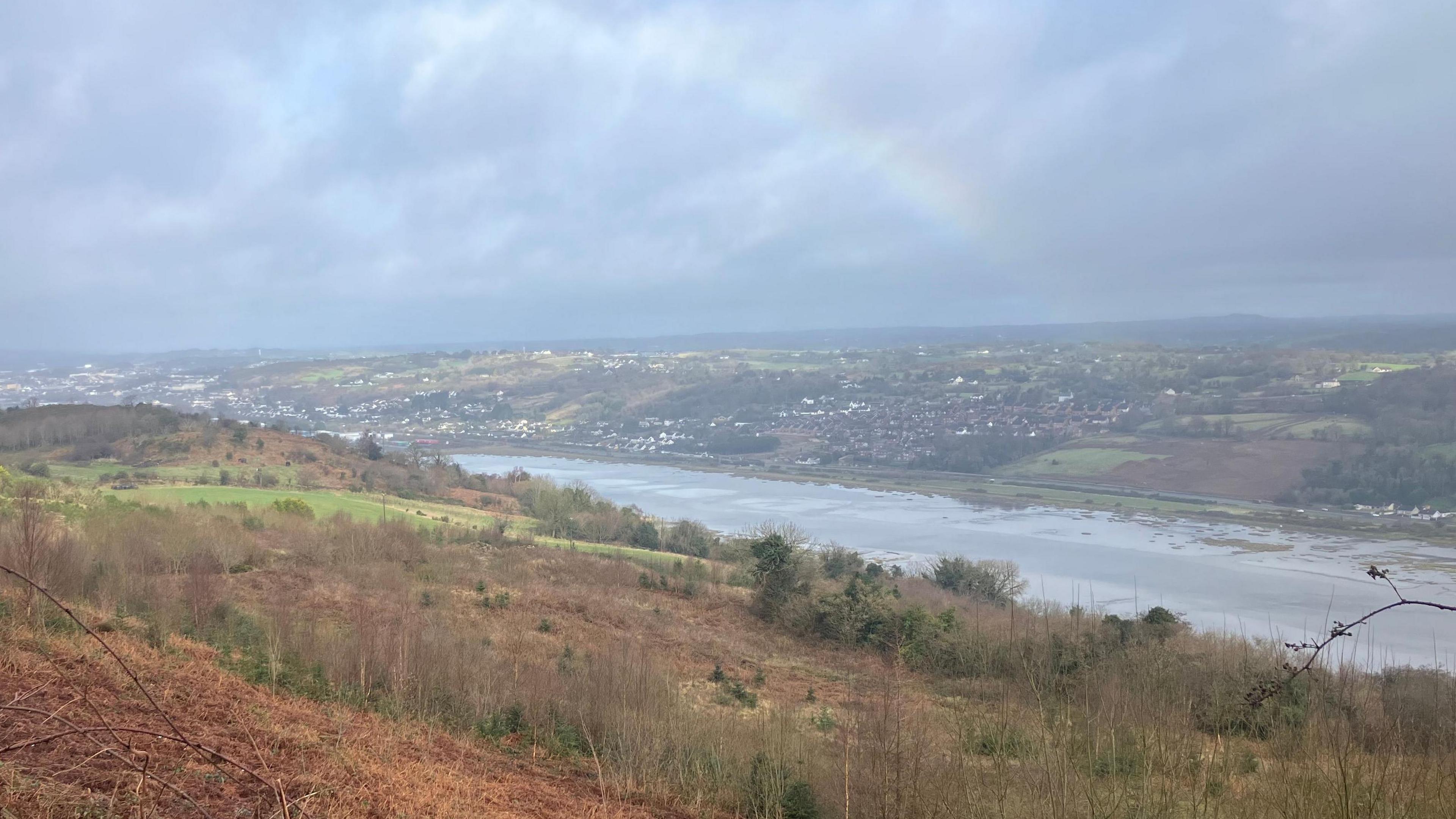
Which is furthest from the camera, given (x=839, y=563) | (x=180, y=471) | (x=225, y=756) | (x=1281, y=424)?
(x=1281, y=424)

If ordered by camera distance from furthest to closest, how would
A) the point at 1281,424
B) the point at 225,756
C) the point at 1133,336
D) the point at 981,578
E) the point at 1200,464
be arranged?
the point at 1133,336 → the point at 1281,424 → the point at 1200,464 → the point at 981,578 → the point at 225,756

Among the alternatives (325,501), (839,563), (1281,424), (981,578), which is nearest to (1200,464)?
(1281,424)

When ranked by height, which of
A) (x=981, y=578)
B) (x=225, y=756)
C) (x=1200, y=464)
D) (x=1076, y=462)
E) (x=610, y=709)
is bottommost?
(x=981, y=578)

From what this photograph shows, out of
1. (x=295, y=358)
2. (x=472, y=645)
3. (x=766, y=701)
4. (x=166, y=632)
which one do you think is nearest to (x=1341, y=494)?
(x=766, y=701)

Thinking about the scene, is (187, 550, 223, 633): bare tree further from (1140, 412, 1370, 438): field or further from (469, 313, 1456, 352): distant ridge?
(469, 313, 1456, 352): distant ridge

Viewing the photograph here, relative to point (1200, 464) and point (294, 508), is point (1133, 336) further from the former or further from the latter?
point (294, 508)

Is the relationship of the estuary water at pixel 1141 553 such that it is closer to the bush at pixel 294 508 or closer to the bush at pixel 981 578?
the bush at pixel 981 578

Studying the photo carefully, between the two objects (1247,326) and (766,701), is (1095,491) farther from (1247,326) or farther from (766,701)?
(1247,326)

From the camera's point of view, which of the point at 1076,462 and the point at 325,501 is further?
the point at 1076,462
